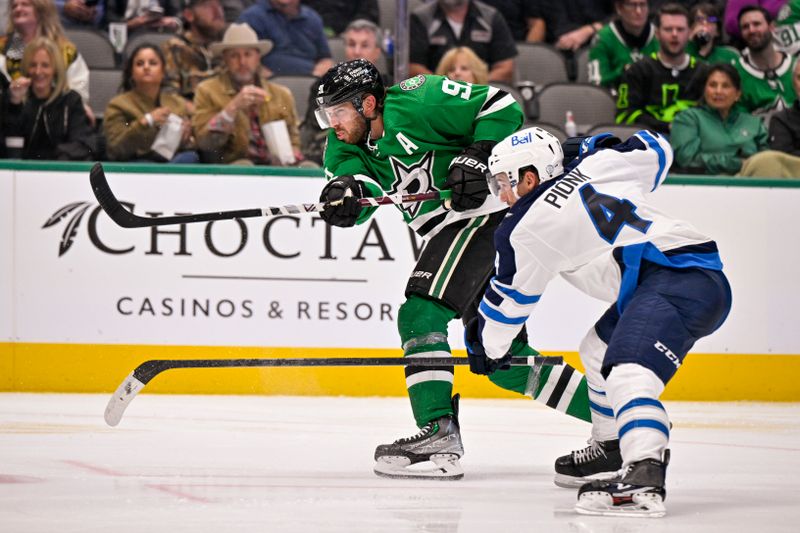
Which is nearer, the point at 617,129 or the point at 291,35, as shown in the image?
the point at 617,129

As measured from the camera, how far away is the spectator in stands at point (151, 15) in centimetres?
678

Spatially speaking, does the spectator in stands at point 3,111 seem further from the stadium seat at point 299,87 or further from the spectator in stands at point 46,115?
the stadium seat at point 299,87

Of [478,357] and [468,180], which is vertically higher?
[468,180]

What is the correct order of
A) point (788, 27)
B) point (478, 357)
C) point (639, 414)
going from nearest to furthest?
1. point (639, 414)
2. point (478, 357)
3. point (788, 27)

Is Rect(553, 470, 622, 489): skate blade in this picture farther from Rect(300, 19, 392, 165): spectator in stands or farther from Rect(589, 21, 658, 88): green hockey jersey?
Rect(589, 21, 658, 88): green hockey jersey

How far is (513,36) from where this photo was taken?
7.21 metres

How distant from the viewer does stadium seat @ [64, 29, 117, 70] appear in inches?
253

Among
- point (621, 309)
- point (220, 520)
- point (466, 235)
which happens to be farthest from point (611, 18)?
point (220, 520)

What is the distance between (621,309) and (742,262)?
117 inches

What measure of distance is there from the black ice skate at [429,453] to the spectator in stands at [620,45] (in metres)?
3.54

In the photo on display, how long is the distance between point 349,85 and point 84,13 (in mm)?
3422

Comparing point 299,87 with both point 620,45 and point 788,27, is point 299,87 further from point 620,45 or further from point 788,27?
point 788,27

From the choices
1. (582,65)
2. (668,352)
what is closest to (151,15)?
(582,65)

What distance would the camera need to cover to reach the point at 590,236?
3.22 m
